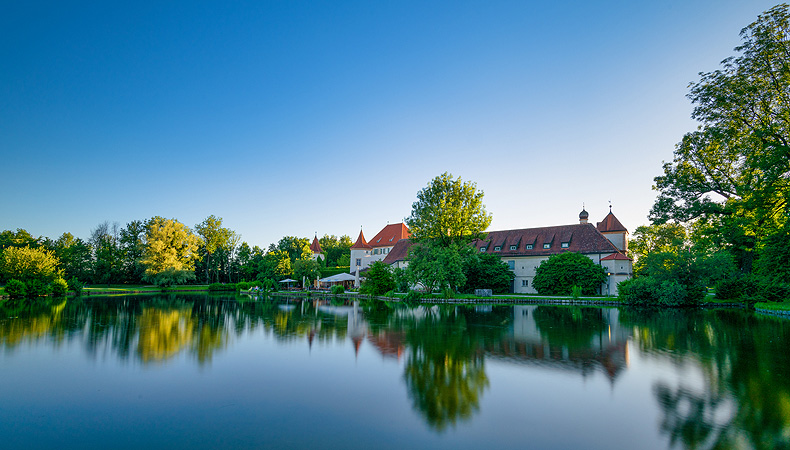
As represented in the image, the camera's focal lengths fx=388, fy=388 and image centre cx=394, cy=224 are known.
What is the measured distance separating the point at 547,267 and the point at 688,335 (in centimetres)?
1874

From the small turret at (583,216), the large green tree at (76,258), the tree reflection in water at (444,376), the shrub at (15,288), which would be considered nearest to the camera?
the tree reflection in water at (444,376)

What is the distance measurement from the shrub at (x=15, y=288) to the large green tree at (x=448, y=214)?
99.8ft

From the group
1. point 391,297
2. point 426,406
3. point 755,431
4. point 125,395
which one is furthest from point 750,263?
point 125,395

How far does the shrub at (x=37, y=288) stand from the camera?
30266 mm

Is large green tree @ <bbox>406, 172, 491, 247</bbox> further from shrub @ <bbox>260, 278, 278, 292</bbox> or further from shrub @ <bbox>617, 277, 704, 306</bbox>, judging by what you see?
shrub @ <bbox>260, 278, 278, 292</bbox>

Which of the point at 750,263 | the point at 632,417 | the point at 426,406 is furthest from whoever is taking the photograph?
the point at 750,263

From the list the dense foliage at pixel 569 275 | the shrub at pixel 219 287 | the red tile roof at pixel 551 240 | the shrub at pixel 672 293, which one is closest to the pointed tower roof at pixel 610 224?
the red tile roof at pixel 551 240

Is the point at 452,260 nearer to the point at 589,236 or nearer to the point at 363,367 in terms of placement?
the point at 589,236

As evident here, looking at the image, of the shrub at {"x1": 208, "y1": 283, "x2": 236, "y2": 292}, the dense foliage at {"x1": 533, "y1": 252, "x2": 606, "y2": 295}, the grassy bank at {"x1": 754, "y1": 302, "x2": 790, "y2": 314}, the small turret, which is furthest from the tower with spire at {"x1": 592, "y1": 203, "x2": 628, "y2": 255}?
the shrub at {"x1": 208, "y1": 283, "x2": 236, "y2": 292}

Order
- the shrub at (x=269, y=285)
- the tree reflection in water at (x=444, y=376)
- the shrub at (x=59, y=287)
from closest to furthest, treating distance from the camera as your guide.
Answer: the tree reflection in water at (x=444, y=376), the shrub at (x=59, y=287), the shrub at (x=269, y=285)

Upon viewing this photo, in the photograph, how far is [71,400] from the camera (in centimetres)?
605

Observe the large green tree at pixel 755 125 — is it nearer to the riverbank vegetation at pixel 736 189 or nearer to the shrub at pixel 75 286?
the riverbank vegetation at pixel 736 189

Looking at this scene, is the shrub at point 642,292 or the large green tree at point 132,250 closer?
the shrub at point 642,292

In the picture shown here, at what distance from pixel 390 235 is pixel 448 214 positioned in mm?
22031
